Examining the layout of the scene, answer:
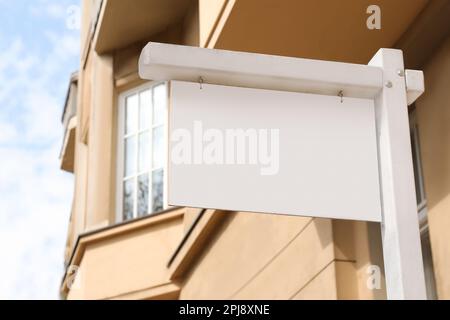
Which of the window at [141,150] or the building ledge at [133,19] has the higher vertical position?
the building ledge at [133,19]

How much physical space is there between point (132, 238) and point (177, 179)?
1038 centimetres

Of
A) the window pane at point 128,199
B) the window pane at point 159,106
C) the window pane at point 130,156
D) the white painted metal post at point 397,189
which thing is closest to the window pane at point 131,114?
the window pane at point 130,156

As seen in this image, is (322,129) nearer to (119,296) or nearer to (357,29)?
(357,29)

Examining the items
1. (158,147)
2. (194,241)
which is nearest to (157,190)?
(158,147)

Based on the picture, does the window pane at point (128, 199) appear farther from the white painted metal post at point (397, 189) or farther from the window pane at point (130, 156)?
the white painted metal post at point (397, 189)

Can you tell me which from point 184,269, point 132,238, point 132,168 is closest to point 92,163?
point 132,168

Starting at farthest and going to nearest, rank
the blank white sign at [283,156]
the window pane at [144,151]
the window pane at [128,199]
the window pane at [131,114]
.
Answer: the window pane at [131,114] → the window pane at [144,151] → the window pane at [128,199] → the blank white sign at [283,156]

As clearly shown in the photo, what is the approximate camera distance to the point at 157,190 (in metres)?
14.2

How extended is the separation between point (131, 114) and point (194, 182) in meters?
11.8

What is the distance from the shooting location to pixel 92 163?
48.0 ft

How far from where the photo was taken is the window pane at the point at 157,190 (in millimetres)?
13992

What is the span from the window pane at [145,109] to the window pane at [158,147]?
0.24 meters

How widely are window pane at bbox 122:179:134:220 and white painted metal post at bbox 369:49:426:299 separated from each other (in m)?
11.0

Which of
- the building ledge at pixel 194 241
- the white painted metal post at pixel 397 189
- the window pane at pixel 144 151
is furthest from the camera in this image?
the window pane at pixel 144 151
